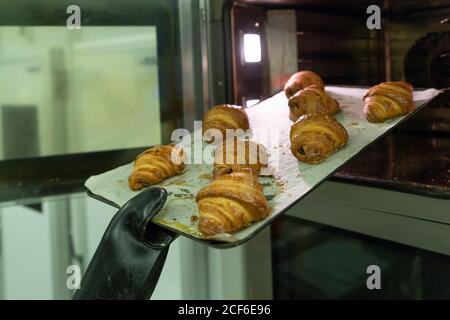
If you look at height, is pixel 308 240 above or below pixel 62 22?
below

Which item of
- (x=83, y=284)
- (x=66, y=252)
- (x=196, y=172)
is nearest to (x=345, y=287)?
(x=196, y=172)

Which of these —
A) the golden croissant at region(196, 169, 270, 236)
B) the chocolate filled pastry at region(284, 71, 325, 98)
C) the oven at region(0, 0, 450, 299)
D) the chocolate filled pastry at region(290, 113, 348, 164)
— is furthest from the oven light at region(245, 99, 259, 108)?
the golden croissant at region(196, 169, 270, 236)

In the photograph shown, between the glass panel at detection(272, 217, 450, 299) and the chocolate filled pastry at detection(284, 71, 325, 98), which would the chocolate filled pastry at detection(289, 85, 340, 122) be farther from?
the glass panel at detection(272, 217, 450, 299)

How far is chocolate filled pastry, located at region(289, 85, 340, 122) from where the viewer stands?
3.33ft

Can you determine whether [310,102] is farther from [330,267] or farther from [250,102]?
[330,267]

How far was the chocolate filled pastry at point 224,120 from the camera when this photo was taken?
3.39 ft

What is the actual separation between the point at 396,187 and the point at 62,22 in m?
0.83

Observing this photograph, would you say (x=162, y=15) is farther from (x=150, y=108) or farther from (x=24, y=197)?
(x=24, y=197)

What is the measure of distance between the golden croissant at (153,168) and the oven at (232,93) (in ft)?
0.93

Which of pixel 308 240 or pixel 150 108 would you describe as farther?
pixel 308 240

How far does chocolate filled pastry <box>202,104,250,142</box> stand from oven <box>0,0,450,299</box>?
0.55 ft

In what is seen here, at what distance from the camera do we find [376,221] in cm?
103

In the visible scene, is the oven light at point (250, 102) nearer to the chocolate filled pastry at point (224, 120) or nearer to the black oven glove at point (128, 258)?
the chocolate filled pastry at point (224, 120)

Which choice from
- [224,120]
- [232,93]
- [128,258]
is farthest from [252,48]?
[128,258]
